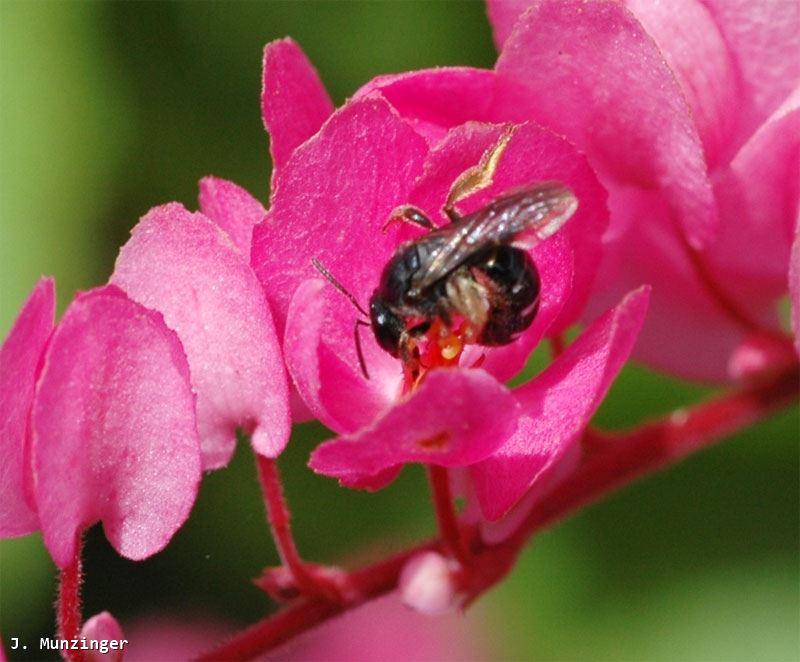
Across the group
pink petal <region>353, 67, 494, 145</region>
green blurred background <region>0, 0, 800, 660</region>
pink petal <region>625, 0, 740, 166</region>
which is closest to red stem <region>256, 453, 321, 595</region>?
pink petal <region>353, 67, 494, 145</region>

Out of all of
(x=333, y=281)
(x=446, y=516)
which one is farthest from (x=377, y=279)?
(x=446, y=516)

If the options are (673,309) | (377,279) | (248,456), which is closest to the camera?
(377,279)

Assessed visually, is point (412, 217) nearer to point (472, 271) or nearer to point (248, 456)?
point (472, 271)

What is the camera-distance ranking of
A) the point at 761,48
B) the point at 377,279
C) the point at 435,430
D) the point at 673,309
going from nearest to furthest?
the point at 435,430 → the point at 377,279 → the point at 761,48 → the point at 673,309

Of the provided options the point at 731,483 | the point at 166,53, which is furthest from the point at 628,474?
the point at 166,53

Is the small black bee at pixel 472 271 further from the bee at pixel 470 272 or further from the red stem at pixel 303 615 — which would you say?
the red stem at pixel 303 615

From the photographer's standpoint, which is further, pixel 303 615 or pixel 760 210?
pixel 760 210

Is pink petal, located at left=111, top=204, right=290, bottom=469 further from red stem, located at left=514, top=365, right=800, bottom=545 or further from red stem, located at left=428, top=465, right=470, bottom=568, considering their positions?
red stem, located at left=514, top=365, right=800, bottom=545

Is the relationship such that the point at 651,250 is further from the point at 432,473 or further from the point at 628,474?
the point at 432,473
